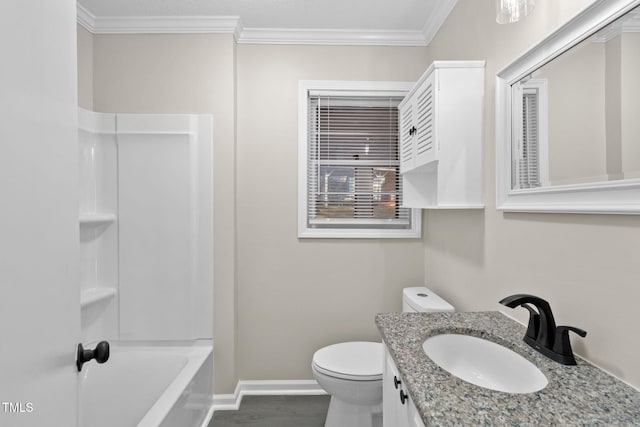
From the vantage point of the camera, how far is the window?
244cm

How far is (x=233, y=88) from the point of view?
2217 mm

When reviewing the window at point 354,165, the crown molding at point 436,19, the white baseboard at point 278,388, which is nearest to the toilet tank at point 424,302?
the window at point 354,165

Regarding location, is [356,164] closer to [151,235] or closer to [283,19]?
[283,19]

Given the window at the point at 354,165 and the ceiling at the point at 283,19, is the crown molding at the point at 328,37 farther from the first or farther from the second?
the window at the point at 354,165

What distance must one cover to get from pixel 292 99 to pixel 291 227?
36.6 inches

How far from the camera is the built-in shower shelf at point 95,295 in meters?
1.98

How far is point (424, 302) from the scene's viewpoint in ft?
6.13

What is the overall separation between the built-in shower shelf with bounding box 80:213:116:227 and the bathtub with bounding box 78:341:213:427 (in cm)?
84

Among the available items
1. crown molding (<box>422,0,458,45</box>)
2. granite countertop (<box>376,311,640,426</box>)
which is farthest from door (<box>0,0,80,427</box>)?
crown molding (<box>422,0,458,45</box>)

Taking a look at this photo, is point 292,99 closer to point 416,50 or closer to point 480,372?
point 416,50

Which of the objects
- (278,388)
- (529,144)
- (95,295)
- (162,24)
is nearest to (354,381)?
(278,388)

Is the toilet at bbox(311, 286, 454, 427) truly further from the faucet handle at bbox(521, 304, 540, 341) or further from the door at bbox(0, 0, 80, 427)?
the door at bbox(0, 0, 80, 427)

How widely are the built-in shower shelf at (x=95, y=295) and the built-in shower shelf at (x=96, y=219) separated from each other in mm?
441

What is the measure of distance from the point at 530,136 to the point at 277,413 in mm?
2122
